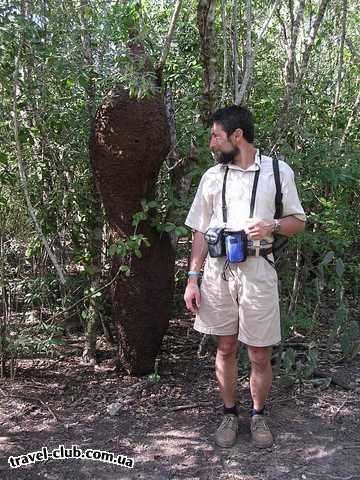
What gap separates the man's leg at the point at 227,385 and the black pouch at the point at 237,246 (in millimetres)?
522

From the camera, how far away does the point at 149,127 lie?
3.69 metres

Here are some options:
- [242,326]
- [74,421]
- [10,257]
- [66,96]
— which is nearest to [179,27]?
[66,96]

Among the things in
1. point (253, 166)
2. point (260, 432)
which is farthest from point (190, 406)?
point (253, 166)

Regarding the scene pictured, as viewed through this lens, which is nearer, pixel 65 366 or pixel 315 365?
pixel 315 365

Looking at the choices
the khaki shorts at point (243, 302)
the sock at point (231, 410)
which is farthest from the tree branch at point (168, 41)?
the sock at point (231, 410)

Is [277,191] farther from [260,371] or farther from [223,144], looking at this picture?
[260,371]

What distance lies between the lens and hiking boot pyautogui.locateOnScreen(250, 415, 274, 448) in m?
3.30

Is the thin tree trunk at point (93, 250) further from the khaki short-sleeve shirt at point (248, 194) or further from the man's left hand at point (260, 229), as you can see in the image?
the man's left hand at point (260, 229)

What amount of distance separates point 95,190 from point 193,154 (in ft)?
2.73

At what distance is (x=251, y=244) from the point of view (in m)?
3.12

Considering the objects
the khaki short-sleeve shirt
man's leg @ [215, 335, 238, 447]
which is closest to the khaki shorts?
man's leg @ [215, 335, 238, 447]

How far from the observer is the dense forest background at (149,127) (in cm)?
373

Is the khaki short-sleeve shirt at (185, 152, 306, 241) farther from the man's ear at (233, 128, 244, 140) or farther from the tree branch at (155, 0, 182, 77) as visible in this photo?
the tree branch at (155, 0, 182, 77)

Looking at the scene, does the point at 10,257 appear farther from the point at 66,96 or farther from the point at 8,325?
the point at 66,96
